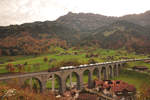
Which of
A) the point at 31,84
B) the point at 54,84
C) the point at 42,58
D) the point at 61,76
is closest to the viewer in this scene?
the point at 31,84

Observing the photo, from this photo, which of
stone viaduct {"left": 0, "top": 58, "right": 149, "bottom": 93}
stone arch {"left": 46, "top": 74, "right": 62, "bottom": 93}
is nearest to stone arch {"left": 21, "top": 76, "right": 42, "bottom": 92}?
stone viaduct {"left": 0, "top": 58, "right": 149, "bottom": 93}

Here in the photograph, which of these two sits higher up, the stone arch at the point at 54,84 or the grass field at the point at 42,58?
the grass field at the point at 42,58

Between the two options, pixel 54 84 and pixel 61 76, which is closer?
Answer: pixel 61 76

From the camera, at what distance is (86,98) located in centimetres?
3378

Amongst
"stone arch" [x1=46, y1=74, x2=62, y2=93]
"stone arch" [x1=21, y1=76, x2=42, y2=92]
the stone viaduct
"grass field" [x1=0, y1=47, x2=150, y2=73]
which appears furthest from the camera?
"grass field" [x1=0, y1=47, x2=150, y2=73]

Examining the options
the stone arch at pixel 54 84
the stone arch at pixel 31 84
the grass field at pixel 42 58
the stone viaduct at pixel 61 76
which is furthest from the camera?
the grass field at pixel 42 58

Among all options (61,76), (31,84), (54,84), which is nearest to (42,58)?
(54,84)

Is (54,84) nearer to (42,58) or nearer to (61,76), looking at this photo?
(61,76)

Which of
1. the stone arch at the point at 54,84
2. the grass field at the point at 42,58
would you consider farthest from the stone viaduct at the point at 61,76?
the grass field at the point at 42,58

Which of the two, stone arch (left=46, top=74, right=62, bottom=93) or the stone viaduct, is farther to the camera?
stone arch (left=46, top=74, right=62, bottom=93)

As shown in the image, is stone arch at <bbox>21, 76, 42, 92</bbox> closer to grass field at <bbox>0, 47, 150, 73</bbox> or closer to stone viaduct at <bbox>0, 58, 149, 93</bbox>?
stone viaduct at <bbox>0, 58, 149, 93</bbox>

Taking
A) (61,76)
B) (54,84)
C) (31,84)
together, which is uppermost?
(61,76)

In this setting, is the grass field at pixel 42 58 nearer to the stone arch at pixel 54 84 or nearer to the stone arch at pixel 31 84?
the stone arch at pixel 54 84

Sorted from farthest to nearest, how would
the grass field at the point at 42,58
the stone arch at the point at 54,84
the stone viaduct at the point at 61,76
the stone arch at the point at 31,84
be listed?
the grass field at the point at 42,58, the stone arch at the point at 54,84, the stone arch at the point at 31,84, the stone viaduct at the point at 61,76
